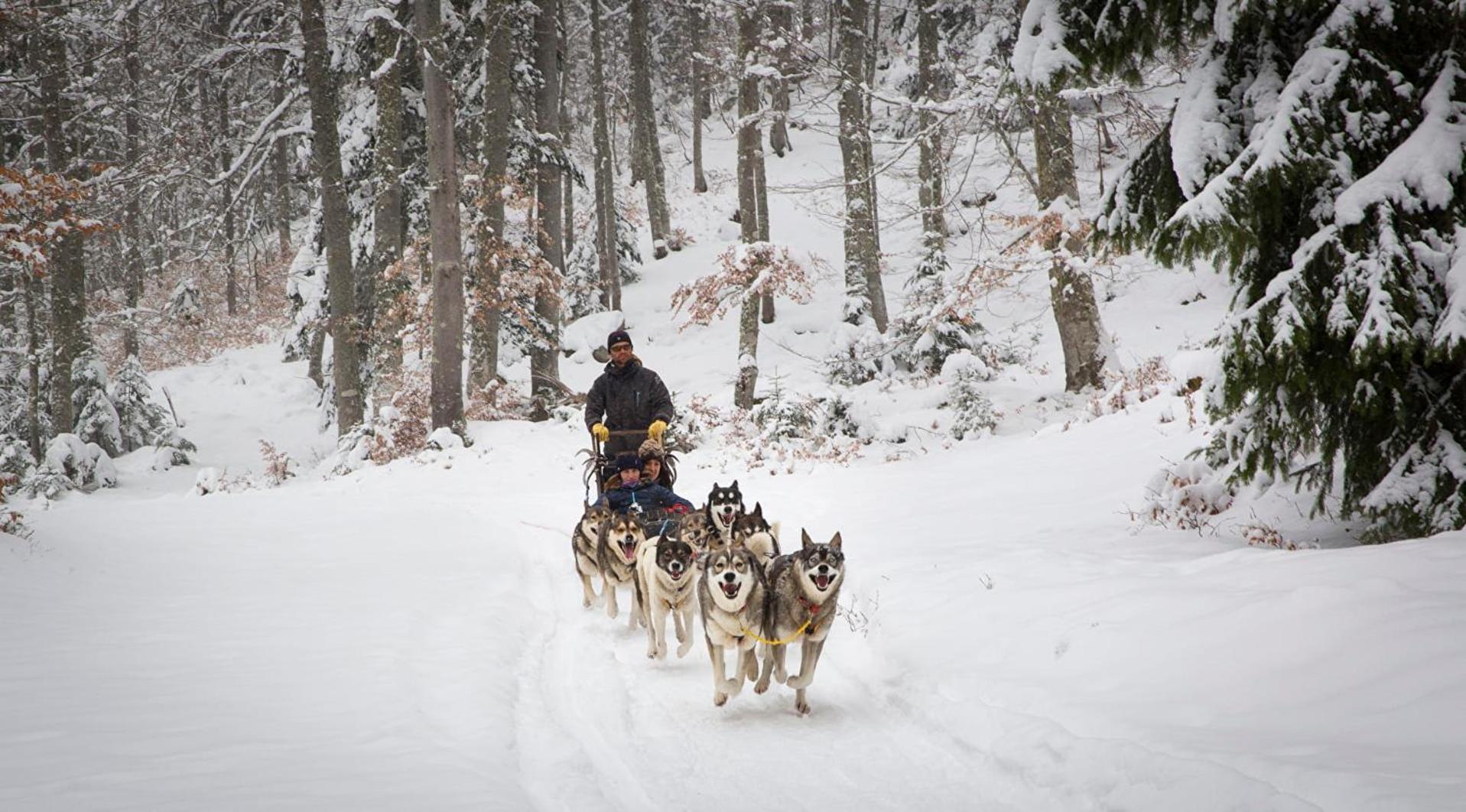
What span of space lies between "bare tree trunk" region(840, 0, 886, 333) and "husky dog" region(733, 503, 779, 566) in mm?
5836

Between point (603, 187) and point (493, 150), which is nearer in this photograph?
point (493, 150)

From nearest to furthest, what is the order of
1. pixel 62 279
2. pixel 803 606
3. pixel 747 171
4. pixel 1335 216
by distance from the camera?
pixel 1335 216
pixel 803 606
pixel 747 171
pixel 62 279

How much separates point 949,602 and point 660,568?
2.20 meters

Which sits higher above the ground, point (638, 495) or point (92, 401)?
point (92, 401)

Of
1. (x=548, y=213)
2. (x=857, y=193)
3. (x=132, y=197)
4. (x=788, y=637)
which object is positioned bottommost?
(x=788, y=637)

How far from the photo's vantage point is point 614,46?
3941cm

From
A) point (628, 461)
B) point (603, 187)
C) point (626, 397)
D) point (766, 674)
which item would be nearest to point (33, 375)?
point (603, 187)

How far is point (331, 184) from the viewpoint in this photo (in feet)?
51.4

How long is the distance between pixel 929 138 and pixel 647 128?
20864 millimetres

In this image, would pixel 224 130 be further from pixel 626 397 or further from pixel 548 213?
pixel 626 397

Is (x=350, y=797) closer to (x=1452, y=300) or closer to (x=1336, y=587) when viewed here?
(x=1336, y=587)

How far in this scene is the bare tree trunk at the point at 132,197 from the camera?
42.3 ft

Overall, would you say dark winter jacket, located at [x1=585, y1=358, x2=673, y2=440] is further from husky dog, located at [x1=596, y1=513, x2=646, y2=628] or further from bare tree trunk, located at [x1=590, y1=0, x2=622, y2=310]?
bare tree trunk, located at [x1=590, y1=0, x2=622, y2=310]

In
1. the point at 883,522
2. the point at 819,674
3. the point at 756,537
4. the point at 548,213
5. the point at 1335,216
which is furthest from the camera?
the point at 548,213
